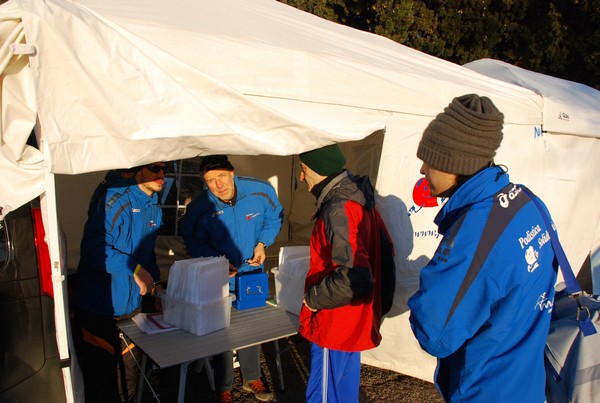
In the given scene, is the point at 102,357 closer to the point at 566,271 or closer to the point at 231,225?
the point at 231,225

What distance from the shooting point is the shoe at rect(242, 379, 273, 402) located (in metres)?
3.58

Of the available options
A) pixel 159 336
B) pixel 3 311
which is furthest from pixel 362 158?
pixel 3 311

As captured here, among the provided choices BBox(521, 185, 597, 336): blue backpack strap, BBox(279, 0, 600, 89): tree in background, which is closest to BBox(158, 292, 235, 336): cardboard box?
BBox(521, 185, 597, 336): blue backpack strap

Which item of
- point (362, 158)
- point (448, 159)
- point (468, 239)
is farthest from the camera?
point (362, 158)

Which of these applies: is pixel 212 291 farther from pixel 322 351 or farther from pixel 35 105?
pixel 35 105

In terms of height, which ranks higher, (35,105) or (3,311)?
(35,105)

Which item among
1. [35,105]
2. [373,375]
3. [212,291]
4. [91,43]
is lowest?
[373,375]

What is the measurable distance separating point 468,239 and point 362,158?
8.92 ft

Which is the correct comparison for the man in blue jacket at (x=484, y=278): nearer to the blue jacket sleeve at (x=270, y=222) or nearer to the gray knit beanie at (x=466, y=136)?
the gray knit beanie at (x=466, y=136)

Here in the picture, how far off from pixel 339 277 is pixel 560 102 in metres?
3.27

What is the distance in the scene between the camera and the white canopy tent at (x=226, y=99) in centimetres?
195

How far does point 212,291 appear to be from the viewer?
9.37ft

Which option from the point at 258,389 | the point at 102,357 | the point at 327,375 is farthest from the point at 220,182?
the point at 258,389

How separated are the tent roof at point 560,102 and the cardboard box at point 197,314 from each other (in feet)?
10.6
